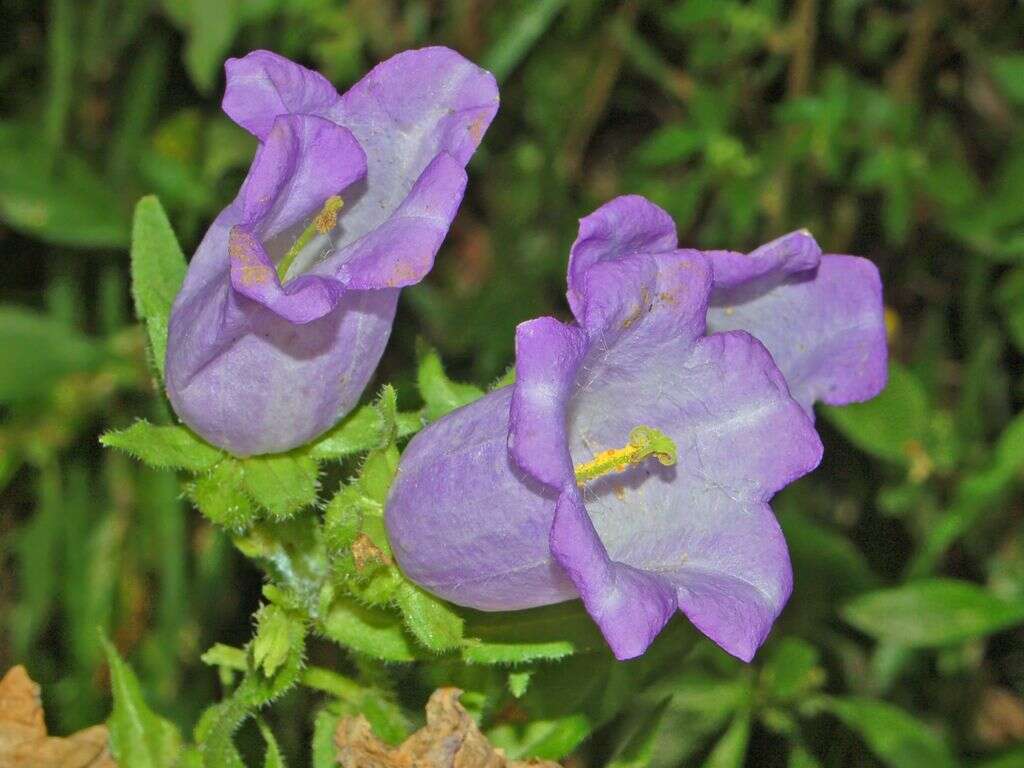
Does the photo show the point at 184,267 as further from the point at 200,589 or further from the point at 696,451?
the point at 200,589

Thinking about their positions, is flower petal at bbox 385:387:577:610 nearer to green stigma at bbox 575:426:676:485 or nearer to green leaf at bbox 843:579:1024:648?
green stigma at bbox 575:426:676:485

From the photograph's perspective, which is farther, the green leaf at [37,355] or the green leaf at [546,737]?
the green leaf at [37,355]

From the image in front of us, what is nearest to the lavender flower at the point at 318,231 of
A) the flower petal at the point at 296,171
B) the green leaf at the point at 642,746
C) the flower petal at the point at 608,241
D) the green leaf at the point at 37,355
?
the flower petal at the point at 296,171

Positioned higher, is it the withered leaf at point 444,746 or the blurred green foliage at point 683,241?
the withered leaf at point 444,746

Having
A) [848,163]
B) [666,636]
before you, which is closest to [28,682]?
[666,636]

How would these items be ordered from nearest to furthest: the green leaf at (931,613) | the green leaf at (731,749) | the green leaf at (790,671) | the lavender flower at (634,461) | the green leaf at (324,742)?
the lavender flower at (634,461)
the green leaf at (324,742)
the green leaf at (731,749)
the green leaf at (790,671)
the green leaf at (931,613)

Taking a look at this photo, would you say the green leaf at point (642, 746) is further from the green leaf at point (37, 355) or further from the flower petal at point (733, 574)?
the green leaf at point (37, 355)

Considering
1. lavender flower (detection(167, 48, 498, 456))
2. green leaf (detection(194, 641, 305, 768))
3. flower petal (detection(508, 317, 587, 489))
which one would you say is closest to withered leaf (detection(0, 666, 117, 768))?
green leaf (detection(194, 641, 305, 768))
